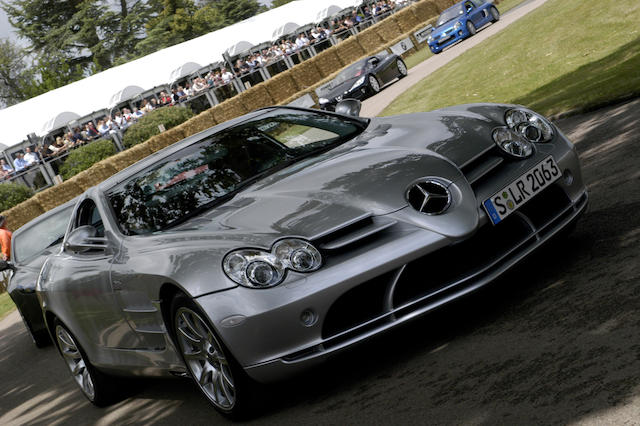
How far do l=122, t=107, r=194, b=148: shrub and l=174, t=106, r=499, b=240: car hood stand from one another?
26.7 m

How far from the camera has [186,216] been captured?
5.29 meters

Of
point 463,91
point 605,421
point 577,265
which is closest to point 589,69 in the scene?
point 463,91

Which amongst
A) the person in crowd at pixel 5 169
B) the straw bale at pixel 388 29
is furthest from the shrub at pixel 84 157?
the straw bale at pixel 388 29

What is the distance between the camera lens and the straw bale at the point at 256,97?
113ft

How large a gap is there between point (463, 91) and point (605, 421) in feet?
47.0

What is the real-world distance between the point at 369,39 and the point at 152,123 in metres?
14.1

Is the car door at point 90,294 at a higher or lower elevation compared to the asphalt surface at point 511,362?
higher

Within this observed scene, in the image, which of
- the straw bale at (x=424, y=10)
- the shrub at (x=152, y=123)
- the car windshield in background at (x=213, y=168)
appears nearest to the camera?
the car windshield in background at (x=213, y=168)

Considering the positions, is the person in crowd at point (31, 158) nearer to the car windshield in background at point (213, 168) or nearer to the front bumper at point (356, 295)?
the car windshield in background at point (213, 168)

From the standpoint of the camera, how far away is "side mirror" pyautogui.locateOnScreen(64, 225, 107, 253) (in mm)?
5684

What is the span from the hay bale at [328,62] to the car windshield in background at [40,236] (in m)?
27.5

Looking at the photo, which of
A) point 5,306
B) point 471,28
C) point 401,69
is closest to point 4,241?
point 5,306

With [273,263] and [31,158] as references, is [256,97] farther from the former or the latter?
[273,263]

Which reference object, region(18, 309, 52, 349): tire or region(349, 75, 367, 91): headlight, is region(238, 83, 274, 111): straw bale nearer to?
region(349, 75, 367, 91): headlight
